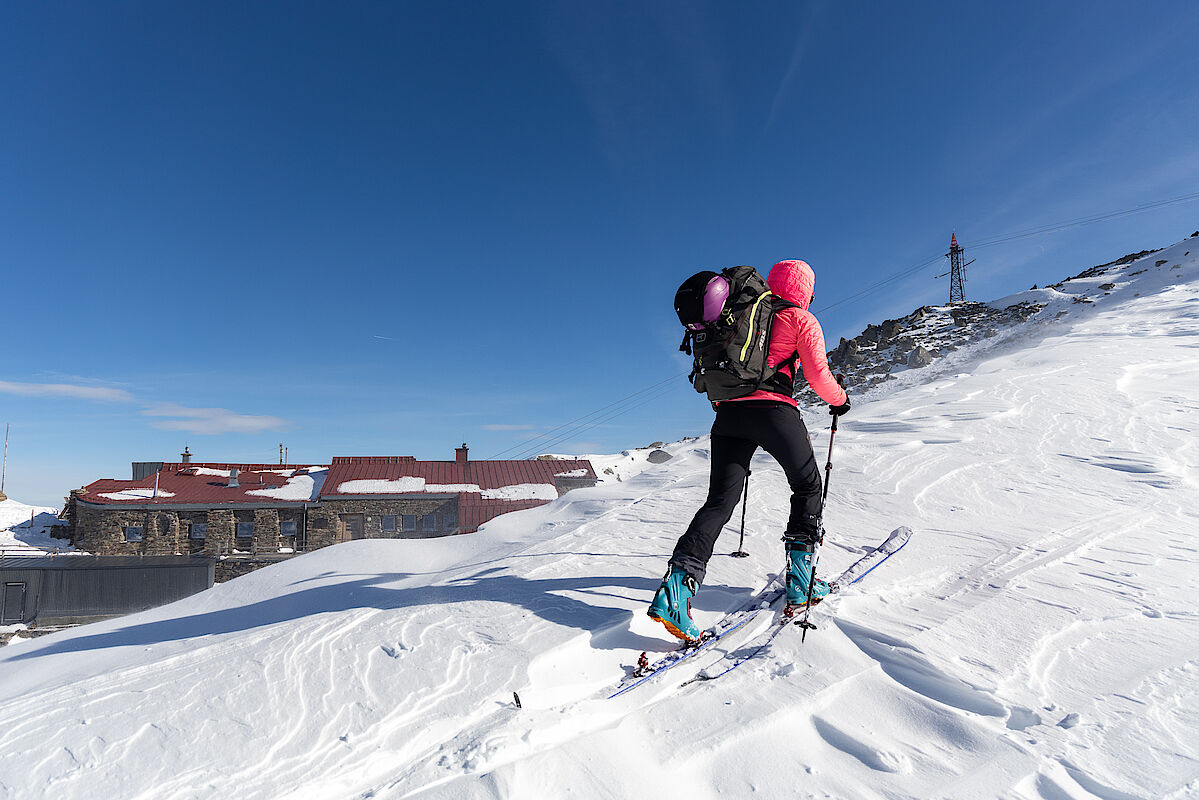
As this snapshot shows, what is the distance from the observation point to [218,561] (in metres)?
21.6

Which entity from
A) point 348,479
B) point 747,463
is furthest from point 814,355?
point 348,479

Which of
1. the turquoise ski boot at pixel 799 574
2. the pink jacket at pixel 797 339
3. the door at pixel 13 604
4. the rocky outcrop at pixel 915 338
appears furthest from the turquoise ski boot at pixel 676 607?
the door at pixel 13 604

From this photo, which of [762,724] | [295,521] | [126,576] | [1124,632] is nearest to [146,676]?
[762,724]

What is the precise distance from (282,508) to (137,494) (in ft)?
20.1

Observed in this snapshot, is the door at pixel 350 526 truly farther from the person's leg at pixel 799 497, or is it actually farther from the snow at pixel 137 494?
the person's leg at pixel 799 497

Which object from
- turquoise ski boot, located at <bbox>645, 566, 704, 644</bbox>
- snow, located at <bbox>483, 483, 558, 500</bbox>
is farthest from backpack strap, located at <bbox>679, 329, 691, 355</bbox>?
snow, located at <bbox>483, 483, 558, 500</bbox>

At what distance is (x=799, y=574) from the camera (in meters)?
2.97

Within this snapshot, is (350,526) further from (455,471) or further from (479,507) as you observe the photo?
(479,507)

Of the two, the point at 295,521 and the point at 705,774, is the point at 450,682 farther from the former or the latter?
the point at 295,521

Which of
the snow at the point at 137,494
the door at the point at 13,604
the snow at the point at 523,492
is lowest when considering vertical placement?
the door at the point at 13,604

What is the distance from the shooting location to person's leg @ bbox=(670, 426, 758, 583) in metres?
2.71

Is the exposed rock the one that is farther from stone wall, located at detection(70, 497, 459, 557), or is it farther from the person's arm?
the person's arm

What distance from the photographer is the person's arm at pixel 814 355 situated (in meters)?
2.89

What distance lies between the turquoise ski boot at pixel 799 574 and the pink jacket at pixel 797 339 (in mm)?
789
